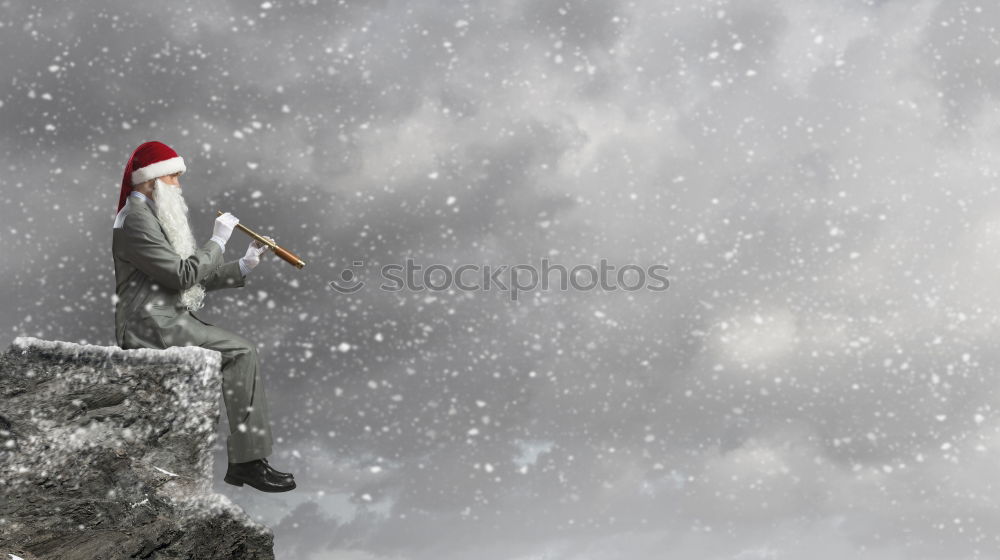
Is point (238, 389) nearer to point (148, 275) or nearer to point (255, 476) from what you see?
point (255, 476)

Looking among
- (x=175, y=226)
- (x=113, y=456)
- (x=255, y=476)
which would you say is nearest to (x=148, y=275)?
(x=175, y=226)

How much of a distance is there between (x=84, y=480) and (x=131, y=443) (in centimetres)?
40

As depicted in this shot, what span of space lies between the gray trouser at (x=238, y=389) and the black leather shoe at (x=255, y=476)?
0.09m

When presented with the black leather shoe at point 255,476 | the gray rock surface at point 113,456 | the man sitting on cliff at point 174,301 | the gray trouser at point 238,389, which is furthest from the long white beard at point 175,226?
the black leather shoe at point 255,476

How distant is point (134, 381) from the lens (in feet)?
21.1

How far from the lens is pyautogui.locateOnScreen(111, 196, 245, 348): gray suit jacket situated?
6750 millimetres

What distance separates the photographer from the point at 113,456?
244 inches

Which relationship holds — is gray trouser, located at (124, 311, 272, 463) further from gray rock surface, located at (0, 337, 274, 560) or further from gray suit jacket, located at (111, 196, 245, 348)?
gray rock surface, located at (0, 337, 274, 560)

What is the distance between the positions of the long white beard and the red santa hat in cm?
10

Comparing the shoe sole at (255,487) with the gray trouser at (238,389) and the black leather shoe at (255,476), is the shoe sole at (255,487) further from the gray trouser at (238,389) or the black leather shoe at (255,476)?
the gray trouser at (238,389)

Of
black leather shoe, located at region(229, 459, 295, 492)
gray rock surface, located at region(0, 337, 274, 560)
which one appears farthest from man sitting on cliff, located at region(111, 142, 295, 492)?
gray rock surface, located at region(0, 337, 274, 560)

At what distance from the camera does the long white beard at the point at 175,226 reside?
23.2 feet

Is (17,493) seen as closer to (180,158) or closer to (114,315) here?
(114,315)

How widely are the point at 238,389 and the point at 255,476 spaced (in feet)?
2.34
